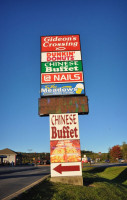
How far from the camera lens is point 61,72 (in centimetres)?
1453

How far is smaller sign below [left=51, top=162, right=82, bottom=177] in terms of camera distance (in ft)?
38.8

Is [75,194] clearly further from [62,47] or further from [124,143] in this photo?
[124,143]

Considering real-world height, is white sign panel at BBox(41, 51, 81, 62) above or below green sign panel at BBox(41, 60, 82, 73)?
above

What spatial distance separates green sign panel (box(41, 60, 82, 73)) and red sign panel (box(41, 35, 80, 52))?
144 centimetres

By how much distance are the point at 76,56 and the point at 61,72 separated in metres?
2.09

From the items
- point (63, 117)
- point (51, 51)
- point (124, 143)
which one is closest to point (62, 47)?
point (51, 51)

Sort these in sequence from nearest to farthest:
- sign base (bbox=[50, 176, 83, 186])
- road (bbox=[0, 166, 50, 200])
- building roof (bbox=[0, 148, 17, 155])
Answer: road (bbox=[0, 166, 50, 200])
sign base (bbox=[50, 176, 83, 186])
building roof (bbox=[0, 148, 17, 155])

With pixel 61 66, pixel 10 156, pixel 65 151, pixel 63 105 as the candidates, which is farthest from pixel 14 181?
pixel 10 156

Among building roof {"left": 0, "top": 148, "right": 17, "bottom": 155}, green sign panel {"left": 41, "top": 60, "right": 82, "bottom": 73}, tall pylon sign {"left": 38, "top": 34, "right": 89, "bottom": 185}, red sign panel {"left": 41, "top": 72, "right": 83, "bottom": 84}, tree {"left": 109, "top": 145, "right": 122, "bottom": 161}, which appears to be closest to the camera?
tall pylon sign {"left": 38, "top": 34, "right": 89, "bottom": 185}

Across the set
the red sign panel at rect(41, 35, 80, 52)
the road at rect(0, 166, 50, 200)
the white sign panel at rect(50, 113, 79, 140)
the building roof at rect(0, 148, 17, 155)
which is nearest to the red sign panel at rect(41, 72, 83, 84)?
the red sign panel at rect(41, 35, 80, 52)

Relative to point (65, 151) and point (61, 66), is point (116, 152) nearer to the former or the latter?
point (61, 66)

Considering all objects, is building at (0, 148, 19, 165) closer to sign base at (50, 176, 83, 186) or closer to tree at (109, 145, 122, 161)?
tree at (109, 145, 122, 161)

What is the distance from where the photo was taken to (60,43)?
15867mm

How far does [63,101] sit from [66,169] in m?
4.65
